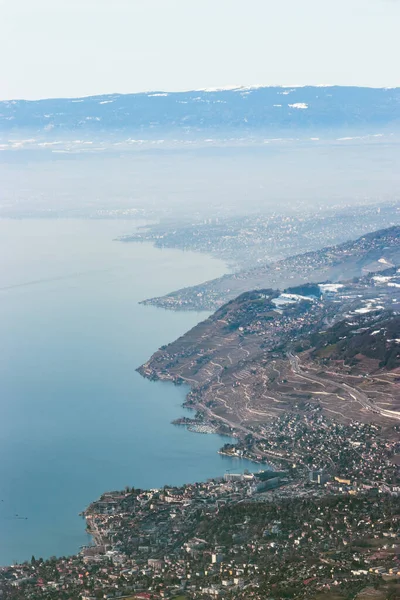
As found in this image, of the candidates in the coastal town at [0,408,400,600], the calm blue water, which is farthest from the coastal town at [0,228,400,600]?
the calm blue water

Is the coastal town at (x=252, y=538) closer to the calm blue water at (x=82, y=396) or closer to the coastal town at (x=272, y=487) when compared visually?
the coastal town at (x=272, y=487)

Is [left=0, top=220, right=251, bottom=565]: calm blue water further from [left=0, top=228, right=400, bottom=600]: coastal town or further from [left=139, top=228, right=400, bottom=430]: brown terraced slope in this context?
[left=139, top=228, right=400, bottom=430]: brown terraced slope

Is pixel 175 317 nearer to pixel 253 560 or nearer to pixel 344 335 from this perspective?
pixel 344 335

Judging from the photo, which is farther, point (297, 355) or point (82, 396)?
point (297, 355)

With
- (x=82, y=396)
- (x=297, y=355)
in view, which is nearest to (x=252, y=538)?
(x=297, y=355)

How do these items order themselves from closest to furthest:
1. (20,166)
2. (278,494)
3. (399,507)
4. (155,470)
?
(399,507), (278,494), (155,470), (20,166)

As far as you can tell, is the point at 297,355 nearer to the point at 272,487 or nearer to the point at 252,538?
the point at 272,487

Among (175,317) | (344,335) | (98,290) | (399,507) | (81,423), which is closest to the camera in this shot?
(399,507)

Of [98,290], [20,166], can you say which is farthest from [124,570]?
[20,166]

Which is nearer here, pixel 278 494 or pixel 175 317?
pixel 278 494
